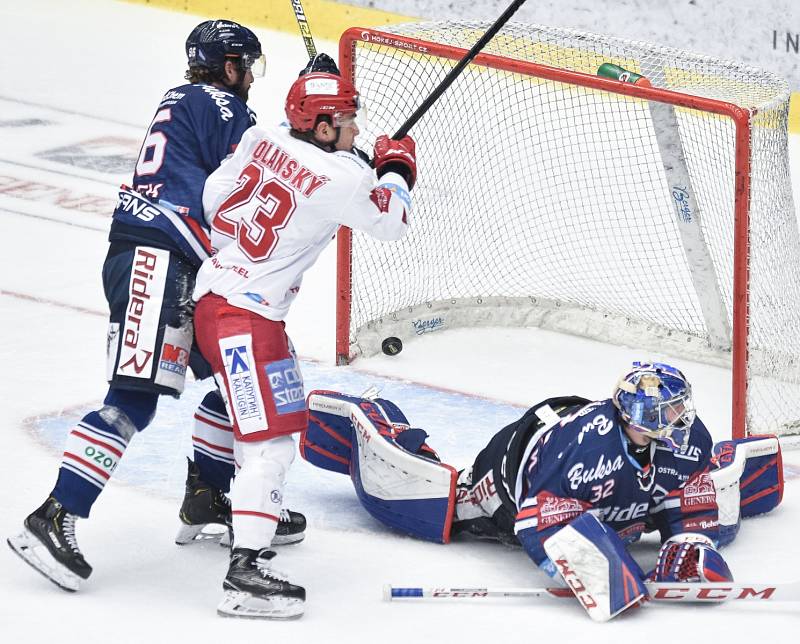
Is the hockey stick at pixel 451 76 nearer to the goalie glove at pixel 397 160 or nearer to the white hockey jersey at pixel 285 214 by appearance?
the goalie glove at pixel 397 160

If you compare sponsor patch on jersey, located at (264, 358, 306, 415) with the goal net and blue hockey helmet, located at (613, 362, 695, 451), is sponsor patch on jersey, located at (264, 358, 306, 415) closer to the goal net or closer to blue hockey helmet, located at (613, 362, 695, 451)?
blue hockey helmet, located at (613, 362, 695, 451)

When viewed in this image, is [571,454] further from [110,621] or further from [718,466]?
[110,621]

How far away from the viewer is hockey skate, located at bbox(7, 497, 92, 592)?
3.58 metres

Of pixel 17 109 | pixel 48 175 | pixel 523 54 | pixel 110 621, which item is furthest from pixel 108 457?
pixel 17 109

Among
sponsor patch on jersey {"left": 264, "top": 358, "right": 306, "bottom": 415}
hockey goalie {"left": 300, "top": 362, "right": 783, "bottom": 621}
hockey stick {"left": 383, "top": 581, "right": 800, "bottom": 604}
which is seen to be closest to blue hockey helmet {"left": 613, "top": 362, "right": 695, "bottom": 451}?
hockey goalie {"left": 300, "top": 362, "right": 783, "bottom": 621}

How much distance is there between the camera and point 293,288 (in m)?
3.70

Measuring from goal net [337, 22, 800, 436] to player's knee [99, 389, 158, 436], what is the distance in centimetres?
179

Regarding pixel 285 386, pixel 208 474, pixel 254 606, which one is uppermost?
pixel 285 386

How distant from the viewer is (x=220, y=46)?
160 inches

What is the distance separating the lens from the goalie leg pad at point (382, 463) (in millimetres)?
4023

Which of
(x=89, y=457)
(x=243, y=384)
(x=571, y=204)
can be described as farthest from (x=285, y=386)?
(x=571, y=204)

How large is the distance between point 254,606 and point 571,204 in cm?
293

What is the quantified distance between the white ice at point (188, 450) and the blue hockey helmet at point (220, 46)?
112 centimetres

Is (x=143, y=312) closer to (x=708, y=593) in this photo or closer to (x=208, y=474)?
(x=208, y=474)
